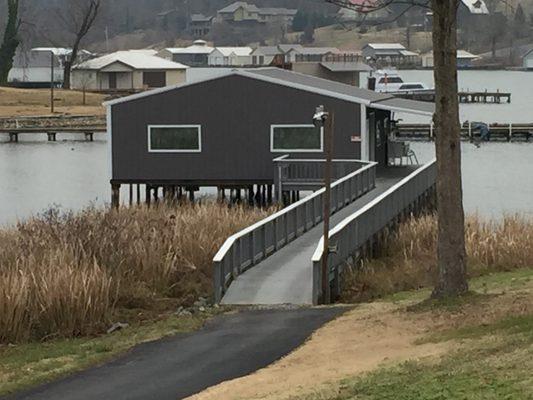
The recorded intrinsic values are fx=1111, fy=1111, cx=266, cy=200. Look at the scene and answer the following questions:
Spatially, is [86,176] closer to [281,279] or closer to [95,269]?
[281,279]

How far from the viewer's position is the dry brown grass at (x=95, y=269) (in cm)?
1561

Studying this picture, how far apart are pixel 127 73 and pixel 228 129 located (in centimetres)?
8091

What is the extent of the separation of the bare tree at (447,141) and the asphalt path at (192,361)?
1.91 meters

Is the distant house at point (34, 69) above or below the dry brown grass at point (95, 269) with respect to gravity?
above

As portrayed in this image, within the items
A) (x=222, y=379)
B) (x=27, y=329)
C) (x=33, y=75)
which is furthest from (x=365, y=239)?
(x=33, y=75)

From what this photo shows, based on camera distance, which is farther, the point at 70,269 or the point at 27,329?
the point at 70,269

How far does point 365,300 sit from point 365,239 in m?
3.88

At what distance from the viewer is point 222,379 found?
11.7 metres

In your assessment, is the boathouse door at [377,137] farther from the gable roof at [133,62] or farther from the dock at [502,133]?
the gable roof at [133,62]

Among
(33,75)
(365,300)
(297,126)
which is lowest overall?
(365,300)

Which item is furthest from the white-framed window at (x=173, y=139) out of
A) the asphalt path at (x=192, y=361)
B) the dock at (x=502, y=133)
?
the dock at (x=502, y=133)

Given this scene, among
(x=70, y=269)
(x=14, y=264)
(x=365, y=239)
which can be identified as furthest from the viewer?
(x=365, y=239)

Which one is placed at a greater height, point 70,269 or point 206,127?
point 206,127

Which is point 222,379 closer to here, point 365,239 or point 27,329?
point 27,329
